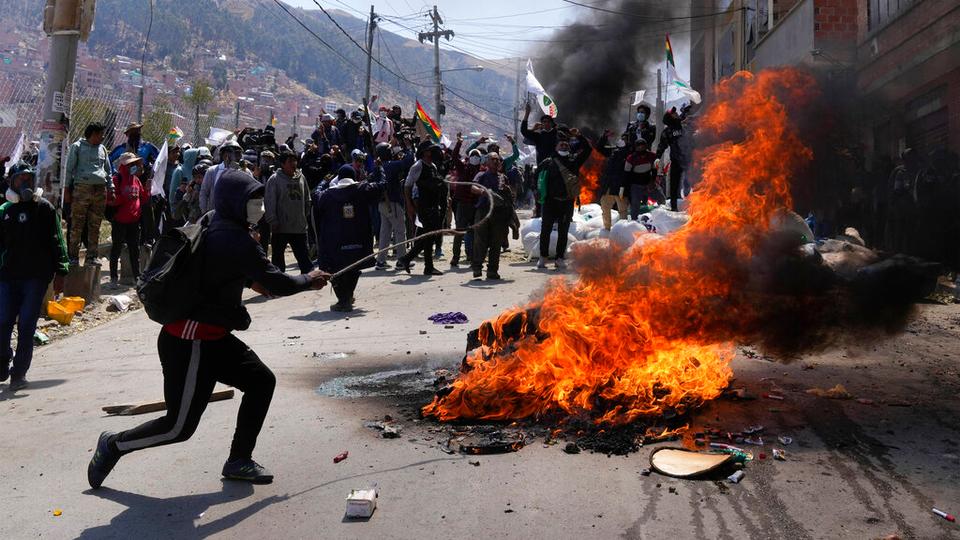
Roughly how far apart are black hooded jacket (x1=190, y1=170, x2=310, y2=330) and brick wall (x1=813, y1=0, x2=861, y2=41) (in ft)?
48.0

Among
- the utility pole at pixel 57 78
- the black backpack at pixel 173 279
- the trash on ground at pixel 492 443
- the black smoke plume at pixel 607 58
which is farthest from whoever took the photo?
the black smoke plume at pixel 607 58

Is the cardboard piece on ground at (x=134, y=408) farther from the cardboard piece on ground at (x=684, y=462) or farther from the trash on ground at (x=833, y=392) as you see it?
the trash on ground at (x=833, y=392)

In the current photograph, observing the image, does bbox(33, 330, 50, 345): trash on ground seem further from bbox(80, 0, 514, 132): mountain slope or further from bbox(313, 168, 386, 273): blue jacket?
bbox(80, 0, 514, 132): mountain slope

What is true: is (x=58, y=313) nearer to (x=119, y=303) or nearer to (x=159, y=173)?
(x=119, y=303)

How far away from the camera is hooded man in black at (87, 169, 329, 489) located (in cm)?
465

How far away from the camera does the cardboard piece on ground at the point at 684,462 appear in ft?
15.3

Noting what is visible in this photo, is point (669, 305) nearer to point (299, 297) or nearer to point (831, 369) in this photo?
point (831, 369)

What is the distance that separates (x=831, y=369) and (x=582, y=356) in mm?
2373

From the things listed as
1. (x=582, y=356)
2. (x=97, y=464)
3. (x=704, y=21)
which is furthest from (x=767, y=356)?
(x=704, y=21)

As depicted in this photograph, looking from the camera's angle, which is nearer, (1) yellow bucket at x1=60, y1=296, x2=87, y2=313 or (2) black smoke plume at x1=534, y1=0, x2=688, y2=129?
(1) yellow bucket at x1=60, y1=296, x2=87, y2=313

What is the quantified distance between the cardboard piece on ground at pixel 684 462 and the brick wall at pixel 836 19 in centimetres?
1373

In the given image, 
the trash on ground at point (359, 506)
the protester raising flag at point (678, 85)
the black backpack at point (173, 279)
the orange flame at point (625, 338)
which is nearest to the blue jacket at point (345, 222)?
the orange flame at point (625, 338)

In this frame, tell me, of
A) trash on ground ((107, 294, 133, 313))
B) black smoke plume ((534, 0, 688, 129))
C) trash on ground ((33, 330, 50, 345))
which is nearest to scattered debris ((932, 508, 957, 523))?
trash on ground ((33, 330, 50, 345))

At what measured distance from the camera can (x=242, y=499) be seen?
4.62 m
